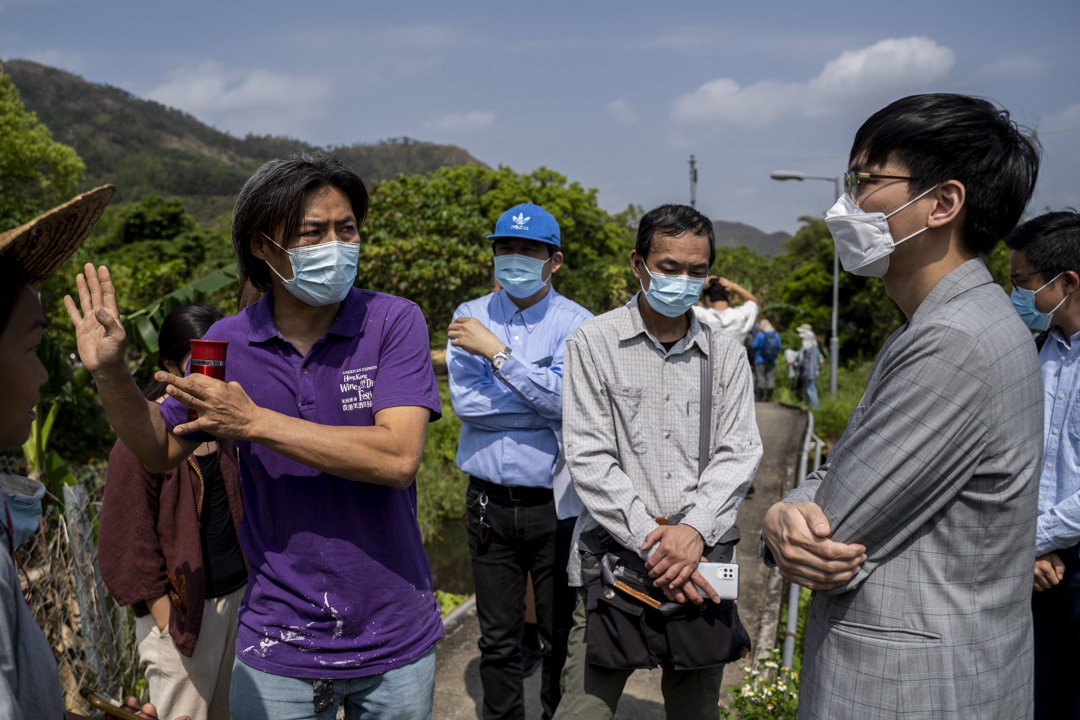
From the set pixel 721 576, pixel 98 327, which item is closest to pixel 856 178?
pixel 721 576

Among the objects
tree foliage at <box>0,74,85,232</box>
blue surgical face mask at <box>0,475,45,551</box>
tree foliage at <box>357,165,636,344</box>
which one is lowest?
blue surgical face mask at <box>0,475,45,551</box>

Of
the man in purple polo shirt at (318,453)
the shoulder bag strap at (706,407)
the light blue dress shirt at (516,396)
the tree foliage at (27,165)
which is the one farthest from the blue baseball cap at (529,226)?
the tree foliage at (27,165)

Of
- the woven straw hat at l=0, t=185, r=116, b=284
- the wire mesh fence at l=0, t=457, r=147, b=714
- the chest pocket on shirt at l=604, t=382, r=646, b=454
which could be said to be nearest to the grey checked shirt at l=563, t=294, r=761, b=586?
the chest pocket on shirt at l=604, t=382, r=646, b=454

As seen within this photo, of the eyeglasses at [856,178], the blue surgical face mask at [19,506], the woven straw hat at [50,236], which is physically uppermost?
the eyeglasses at [856,178]

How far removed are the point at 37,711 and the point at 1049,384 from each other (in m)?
3.30

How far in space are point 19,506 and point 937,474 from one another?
1.73 m

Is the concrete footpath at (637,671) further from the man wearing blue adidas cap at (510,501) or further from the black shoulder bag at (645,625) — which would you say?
the black shoulder bag at (645,625)

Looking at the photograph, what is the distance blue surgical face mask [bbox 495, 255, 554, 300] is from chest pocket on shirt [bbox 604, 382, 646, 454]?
1.11 m

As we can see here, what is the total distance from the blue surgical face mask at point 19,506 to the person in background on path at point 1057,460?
2.99 meters

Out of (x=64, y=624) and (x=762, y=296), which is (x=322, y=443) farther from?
(x=762, y=296)

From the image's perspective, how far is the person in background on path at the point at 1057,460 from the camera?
108 inches

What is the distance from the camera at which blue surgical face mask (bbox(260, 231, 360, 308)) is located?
2.11 metres

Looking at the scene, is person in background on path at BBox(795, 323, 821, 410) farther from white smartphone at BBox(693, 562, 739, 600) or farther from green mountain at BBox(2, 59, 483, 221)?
green mountain at BBox(2, 59, 483, 221)

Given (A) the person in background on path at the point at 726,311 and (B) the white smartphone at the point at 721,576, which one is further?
(A) the person in background on path at the point at 726,311
